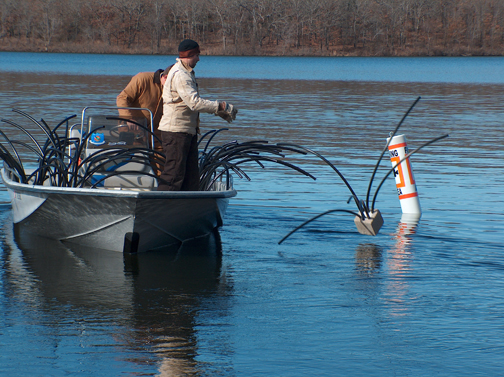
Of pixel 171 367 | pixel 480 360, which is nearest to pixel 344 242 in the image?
pixel 480 360

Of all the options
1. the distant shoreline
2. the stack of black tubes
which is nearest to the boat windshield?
the stack of black tubes

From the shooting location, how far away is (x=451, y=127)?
773 inches

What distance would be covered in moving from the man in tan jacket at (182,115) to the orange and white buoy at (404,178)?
2.98 metres

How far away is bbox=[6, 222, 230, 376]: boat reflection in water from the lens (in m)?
5.10

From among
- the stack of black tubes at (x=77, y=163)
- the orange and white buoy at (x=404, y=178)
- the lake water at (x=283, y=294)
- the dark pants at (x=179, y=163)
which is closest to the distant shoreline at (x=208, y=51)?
the lake water at (x=283, y=294)

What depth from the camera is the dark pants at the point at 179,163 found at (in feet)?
23.2

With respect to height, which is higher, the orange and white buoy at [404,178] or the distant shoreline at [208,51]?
the distant shoreline at [208,51]

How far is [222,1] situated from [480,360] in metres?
98.5

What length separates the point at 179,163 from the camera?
715 cm

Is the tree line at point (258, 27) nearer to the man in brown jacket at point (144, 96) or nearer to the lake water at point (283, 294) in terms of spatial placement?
the lake water at point (283, 294)

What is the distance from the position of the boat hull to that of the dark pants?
23cm

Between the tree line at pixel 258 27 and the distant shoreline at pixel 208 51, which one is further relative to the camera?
the tree line at pixel 258 27

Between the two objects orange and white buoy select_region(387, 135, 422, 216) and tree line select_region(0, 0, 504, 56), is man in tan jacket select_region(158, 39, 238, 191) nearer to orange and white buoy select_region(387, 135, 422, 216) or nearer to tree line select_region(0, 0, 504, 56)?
orange and white buoy select_region(387, 135, 422, 216)

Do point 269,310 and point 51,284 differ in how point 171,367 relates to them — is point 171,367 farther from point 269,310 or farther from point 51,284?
point 51,284
